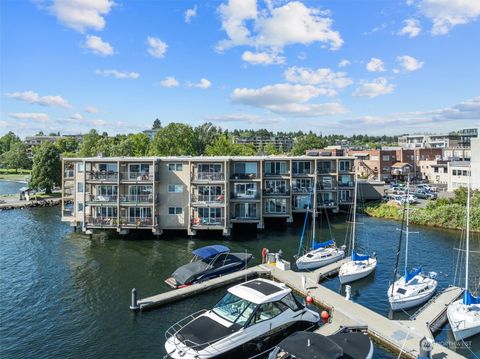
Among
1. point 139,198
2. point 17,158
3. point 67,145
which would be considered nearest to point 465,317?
point 139,198

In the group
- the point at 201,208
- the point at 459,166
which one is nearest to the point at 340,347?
the point at 201,208

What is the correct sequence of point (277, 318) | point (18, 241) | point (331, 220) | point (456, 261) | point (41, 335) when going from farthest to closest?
point (331, 220) → point (18, 241) → point (456, 261) → point (41, 335) → point (277, 318)

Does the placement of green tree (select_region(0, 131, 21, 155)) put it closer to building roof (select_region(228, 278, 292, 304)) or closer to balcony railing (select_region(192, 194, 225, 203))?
balcony railing (select_region(192, 194, 225, 203))

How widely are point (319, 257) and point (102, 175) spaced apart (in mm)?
27273

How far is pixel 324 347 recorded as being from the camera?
14.8 m

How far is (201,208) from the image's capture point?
43.2 meters

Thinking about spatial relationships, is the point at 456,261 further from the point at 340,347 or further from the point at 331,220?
the point at 340,347

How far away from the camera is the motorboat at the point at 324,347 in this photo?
14.4 metres

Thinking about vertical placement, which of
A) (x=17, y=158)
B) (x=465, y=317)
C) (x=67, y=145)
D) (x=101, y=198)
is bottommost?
(x=465, y=317)

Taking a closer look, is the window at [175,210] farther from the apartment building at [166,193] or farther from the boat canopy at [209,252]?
the boat canopy at [209,252]

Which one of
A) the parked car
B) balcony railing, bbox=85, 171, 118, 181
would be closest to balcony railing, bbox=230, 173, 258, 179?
balcony railing, bbox=85, 171, 118, 181

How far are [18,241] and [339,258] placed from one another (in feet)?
121

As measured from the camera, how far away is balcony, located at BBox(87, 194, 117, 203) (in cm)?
4272

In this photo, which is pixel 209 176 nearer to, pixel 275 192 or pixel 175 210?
pixel 175 210
